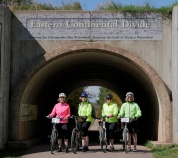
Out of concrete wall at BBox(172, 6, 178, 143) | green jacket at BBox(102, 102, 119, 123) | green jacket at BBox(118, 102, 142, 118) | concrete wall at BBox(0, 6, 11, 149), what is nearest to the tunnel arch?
concrete wall at BBox(172, 6, 178, 143)

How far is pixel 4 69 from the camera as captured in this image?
42.3 ft

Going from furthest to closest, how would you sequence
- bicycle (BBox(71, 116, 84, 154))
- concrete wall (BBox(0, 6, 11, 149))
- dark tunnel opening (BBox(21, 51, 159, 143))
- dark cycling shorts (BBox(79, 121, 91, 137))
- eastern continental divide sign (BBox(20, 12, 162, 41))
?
1. dark tunnel opening (BBox(21, 51, 159, 143))
2. eastern continental divide sign (BBox(20, 12, 162, 41))
3. concrete wall (BBox(0, 6, 11, 149))
4. dark cycling shorts (BBox(79, 121, 91, 137))
5. bicycle (BBox(71, 116, 84, 154))

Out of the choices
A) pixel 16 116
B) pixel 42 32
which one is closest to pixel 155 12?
pixel 42 32

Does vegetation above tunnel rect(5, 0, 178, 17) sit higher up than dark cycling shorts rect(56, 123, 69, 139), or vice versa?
vegetation above tunnel rect(5, 0, 178, 17)

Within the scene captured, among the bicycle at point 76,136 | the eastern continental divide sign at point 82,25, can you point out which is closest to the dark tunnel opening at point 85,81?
the eastern continental divide sign at point 82,25

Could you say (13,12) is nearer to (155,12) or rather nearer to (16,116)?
(16,116)

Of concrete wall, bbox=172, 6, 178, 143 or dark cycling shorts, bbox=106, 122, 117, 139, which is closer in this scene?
dark cycling shorts, bbox=106, 122, 117, 139

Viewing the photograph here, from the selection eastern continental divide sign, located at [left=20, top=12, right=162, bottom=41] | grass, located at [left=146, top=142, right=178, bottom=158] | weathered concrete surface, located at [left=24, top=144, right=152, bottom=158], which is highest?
eastern continental divide sign, located at [left=20, top=12, right=162, bottom=41]

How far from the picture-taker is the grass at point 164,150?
418 inches

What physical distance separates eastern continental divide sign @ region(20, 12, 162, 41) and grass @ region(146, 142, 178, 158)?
3715 mm

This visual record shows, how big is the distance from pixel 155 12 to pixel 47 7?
12.3ft

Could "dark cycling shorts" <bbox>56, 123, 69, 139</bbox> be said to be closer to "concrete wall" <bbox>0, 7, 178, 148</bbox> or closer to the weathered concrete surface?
the weathered concrete surface

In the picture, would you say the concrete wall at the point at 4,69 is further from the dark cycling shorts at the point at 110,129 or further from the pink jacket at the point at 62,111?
the dark cycling shorts at the point at 110,129

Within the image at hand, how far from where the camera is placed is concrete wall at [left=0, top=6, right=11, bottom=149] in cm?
1255
